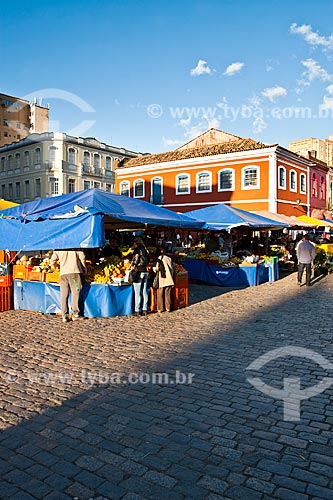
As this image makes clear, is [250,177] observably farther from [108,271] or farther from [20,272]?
[20,272]

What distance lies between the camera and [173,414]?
429cm

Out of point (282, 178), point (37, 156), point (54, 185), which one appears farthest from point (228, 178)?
point (37, 156)

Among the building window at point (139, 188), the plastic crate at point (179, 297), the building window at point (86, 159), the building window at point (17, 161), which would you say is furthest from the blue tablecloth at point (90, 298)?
the building window at point (17, 161)

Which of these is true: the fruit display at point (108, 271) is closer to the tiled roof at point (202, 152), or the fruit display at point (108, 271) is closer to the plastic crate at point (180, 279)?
the plastic crate at point (180, 279)

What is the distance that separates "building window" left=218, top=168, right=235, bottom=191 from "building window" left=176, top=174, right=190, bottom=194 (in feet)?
9.07

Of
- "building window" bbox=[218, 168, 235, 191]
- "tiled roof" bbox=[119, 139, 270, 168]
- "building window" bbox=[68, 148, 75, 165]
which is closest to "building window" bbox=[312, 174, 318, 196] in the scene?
"tiled roof" bbox=[119, 139, 270, 168]

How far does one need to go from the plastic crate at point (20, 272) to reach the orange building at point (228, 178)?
18.7 m

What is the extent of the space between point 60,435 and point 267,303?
8.03m

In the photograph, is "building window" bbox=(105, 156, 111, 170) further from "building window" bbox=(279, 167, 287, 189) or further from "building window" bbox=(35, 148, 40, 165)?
"building window" bbox=(279, 167, 287, 189)

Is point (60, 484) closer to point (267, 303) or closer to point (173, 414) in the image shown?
point (173, 414)

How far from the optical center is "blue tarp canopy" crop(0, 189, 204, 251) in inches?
327

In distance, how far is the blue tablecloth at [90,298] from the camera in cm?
888

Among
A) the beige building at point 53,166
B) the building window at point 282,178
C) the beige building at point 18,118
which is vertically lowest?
the building window at point 282,178

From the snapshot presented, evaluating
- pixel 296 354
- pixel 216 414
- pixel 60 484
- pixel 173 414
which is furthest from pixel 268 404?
pixel 60 484
